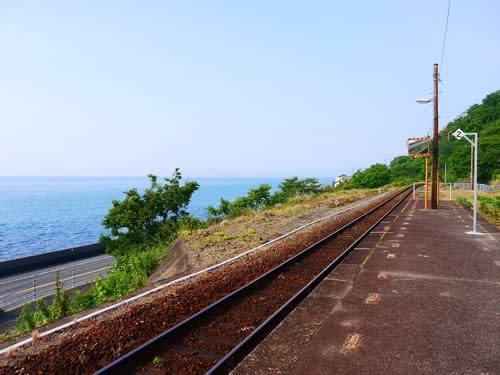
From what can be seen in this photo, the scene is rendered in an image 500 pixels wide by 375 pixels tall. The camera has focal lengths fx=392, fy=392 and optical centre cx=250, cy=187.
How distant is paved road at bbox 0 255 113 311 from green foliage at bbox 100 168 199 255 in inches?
160

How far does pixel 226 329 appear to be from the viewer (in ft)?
20.4

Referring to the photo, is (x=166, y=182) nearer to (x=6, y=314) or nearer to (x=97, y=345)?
(x=6, y=314)

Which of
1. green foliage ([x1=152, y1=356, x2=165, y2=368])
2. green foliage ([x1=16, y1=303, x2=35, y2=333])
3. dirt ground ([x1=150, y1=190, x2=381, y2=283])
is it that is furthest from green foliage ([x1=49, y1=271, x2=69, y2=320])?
green foliage ([x1=152, y1=356, x2=165, y2=368])

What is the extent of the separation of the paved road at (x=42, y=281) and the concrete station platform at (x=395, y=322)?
19477mm

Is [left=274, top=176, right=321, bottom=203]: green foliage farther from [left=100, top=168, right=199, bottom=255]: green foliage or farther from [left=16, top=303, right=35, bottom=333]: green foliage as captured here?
[left=16, top=303, right=35, bottom=333]: green foliage

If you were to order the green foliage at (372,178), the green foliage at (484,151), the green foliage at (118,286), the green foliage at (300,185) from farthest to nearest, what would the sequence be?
1. the green foliage at (372,178)
2. the green foliage at (484,151)
3. the green foliage at (300,185)
4. the green foliage at (118,286)

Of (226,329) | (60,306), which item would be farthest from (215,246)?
(226,329)

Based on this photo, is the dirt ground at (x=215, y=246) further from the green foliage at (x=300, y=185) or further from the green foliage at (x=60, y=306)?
the green foliage at (x=300, y=185)

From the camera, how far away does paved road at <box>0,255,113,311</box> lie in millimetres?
30786

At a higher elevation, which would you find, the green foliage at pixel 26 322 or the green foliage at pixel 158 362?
the green foliage at pixel 158 362

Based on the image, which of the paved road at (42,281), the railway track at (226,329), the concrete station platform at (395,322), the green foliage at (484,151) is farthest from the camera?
the green foliage at (484,151)

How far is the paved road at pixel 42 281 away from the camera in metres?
30.8

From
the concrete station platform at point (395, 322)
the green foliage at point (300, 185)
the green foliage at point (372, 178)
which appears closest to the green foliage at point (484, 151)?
the green foliage at point (372, 178)

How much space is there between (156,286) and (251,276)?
2.27 meters
